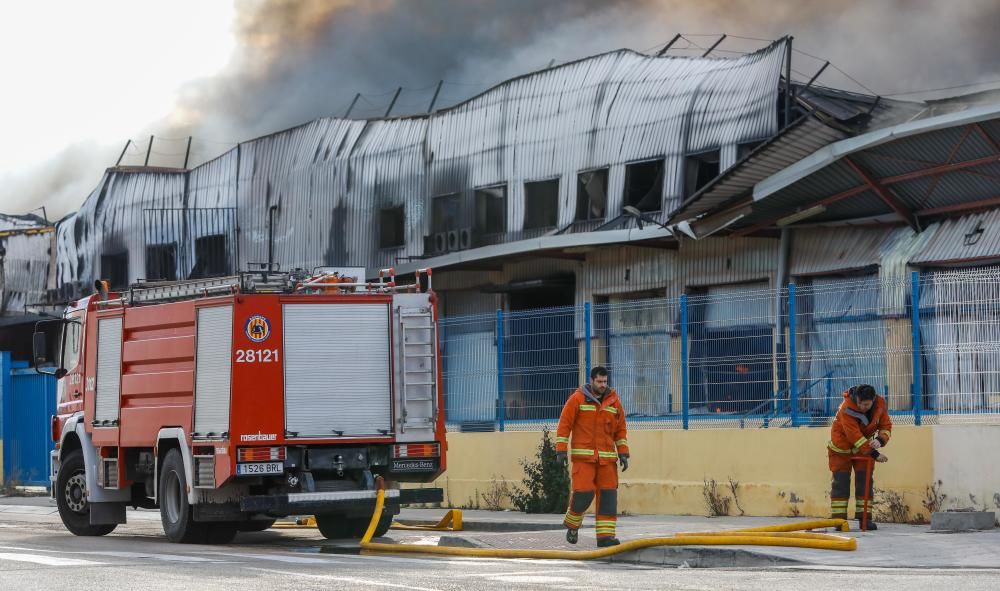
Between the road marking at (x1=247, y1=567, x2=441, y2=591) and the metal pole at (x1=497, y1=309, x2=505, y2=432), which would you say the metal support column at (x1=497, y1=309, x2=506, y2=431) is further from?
the road marking at (x1=247, y1=567, x2=441, y2=591)

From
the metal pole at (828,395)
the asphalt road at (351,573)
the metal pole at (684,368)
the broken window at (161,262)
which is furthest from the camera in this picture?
the broken window at (161,262)

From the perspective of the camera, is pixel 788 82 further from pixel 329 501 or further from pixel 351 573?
pixel 351 573

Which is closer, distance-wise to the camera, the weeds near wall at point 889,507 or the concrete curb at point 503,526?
the weeds near wall at point 889,507

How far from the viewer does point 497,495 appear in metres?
22.4

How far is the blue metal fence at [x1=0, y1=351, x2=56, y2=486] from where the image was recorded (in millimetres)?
30844

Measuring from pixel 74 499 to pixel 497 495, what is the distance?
6483 millimetres

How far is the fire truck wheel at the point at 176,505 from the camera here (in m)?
16.3

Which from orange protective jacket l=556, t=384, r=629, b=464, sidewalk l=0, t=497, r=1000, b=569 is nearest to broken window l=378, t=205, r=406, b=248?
sidewalk l=0, t=497, r=1000, b=569

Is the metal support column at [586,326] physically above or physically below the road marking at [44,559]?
above

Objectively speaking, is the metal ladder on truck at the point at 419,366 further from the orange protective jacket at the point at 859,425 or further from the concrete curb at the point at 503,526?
the orange protective jacket at the point at 859,425

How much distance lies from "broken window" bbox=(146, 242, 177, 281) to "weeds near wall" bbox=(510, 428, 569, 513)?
2577 cm

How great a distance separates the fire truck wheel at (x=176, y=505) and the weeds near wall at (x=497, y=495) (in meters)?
6.54

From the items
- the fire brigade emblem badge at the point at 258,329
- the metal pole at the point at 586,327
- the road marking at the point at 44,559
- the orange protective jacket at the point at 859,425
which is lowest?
the road marking at the point at 44,559

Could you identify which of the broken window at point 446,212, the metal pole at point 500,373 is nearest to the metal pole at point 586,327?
the metal pole at point 500,373
